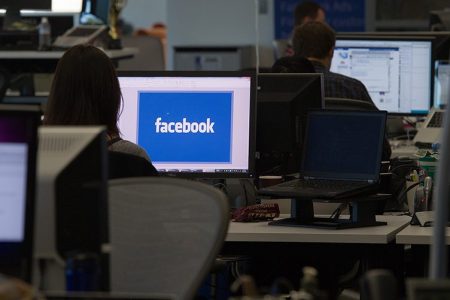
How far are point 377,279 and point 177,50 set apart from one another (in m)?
8.95

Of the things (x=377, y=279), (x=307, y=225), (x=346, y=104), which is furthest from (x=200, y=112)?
(x=377, y=279)

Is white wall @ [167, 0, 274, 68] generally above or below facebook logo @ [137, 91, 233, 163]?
above

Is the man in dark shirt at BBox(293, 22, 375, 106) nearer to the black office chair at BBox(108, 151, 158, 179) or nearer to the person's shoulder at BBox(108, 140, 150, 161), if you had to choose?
the person's shoulder at BBox(108, 140, 150, 161)

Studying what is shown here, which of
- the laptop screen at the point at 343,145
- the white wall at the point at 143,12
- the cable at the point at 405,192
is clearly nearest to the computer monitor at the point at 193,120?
the laptop screen at the point at 343,145

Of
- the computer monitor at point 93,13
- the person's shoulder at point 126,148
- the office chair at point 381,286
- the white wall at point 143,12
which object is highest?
the white wall at point 143,12

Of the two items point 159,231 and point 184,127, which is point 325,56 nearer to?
point 184,127

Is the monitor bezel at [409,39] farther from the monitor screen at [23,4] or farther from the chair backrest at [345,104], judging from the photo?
the monitor screen at [23,4]

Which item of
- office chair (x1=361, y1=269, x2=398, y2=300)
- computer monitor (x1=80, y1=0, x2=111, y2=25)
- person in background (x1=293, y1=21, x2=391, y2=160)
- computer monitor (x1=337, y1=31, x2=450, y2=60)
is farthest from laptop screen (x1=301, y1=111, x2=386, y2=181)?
computer monitor (x1=80, y1=0, x2=111, y2=25)

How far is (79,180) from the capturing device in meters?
2.14

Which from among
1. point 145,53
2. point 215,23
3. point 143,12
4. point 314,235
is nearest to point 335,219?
point 314,235

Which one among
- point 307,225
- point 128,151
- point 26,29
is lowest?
point 307,225

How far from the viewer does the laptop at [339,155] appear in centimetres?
372

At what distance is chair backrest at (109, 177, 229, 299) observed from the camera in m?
2.78

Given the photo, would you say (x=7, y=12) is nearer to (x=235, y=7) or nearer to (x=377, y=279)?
(x=235, y=7)
